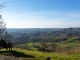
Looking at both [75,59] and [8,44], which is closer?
[75,59]

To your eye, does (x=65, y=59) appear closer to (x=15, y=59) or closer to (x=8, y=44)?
(x=15, y=59)

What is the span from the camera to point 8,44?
2628cm

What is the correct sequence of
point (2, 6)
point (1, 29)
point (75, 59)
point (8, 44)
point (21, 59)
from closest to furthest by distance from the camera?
point (75, 59), point (21, 59), point (2, 6), point (8, 44), point (1, 29)

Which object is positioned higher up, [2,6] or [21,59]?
[2,6]

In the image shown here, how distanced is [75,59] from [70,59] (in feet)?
1.58

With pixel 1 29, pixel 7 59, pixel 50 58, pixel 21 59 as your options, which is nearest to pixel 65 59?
pixel 50 58

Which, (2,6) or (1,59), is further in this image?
(2,6)

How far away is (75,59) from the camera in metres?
15.5

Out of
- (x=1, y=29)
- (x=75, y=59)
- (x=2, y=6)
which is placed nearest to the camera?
(x=75, y=59)

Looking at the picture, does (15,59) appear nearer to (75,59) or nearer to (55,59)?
(55,59)

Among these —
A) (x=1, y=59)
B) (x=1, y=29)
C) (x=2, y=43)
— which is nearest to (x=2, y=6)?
(x=2, y=43)

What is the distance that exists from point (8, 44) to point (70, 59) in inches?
527

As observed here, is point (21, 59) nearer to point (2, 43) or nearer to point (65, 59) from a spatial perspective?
point (65, 59)

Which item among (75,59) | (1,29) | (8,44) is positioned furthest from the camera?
(1,29)
